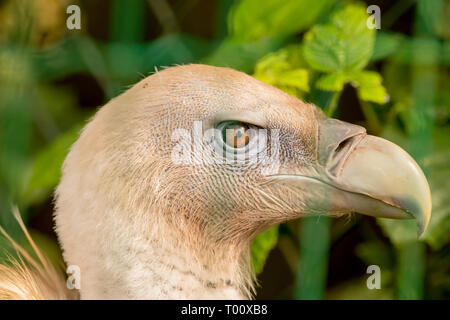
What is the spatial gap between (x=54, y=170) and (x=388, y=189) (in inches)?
50.7

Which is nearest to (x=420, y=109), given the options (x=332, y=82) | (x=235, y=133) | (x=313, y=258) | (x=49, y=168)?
(x=332, y=82)

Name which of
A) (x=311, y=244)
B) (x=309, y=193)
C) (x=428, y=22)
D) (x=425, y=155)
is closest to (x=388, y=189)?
(x=309, y=193)

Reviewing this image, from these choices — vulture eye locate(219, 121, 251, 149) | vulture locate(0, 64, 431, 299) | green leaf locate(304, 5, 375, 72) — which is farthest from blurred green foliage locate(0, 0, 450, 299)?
vulture eye locate(219, 121, 251, 149)

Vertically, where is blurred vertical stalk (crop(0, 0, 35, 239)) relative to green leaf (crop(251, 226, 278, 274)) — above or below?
above

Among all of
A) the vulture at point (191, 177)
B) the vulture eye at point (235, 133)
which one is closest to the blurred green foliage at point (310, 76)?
the vulture at point (191, 177)

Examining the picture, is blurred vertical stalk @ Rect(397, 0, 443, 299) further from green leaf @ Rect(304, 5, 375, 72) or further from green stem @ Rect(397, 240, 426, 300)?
green leaf @ Rect(304, 5, 375, 72)

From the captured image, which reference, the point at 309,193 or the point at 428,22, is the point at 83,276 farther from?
the point at 428,22

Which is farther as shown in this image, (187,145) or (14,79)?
(14,79)

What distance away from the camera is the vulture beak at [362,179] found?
5.47 feet

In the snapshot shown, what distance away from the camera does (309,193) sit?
181 centimetres

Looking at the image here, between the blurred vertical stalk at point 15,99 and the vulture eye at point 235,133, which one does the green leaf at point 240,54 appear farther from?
the blurred vertical stalk at point 15,99

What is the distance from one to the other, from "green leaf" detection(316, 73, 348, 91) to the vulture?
263mm

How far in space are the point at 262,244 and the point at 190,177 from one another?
0.61 metres

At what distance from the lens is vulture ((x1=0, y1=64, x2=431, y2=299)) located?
5.75 feet
